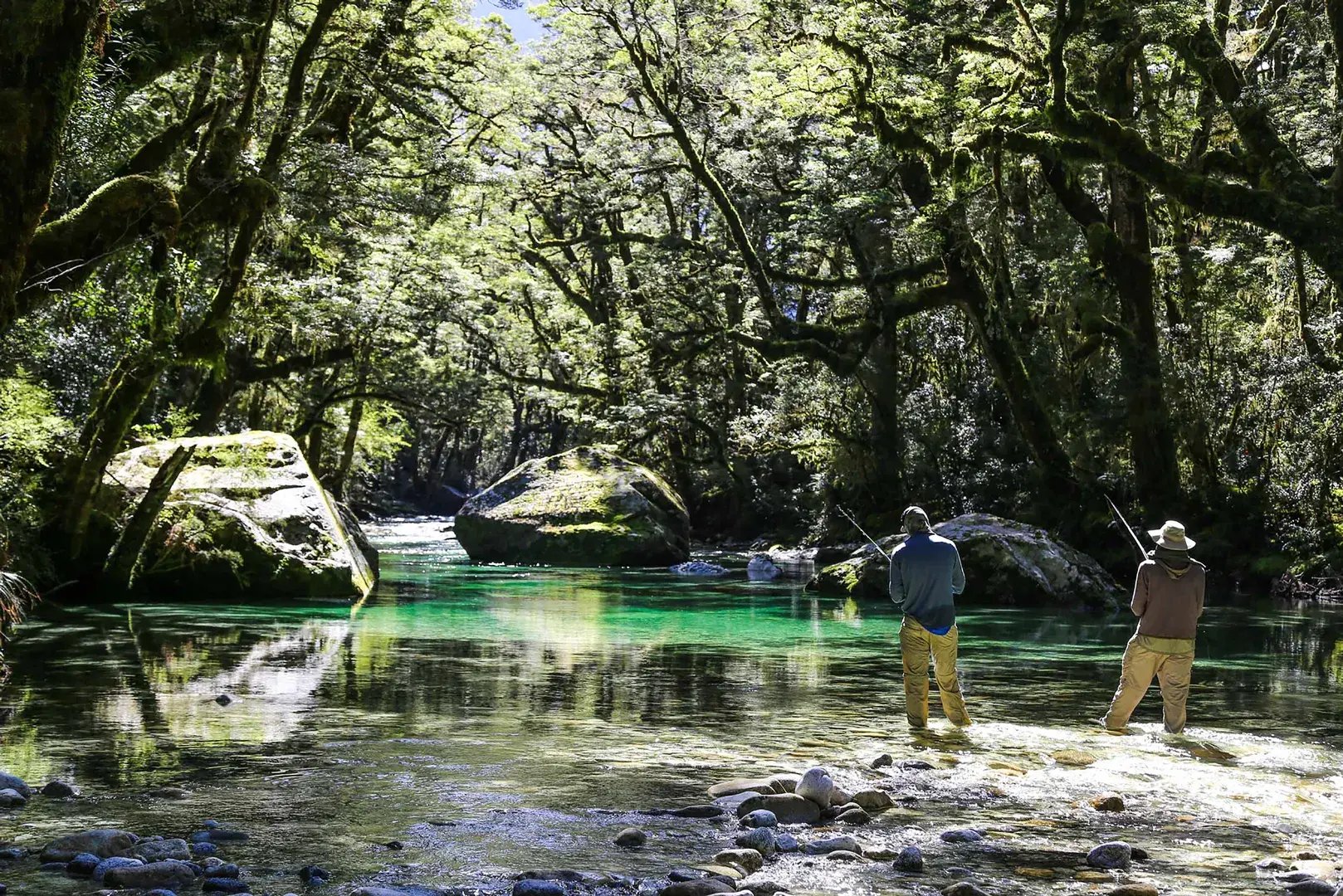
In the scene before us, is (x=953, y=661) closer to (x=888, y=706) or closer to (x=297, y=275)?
(x=888, y=706)

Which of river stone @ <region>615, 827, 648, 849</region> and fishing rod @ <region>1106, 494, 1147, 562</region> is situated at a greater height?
fishing rod @ <region>1106, 494, 1147, 562</region>

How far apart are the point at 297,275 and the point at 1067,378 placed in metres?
15.6

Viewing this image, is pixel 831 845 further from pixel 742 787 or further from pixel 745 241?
pixel 745 241

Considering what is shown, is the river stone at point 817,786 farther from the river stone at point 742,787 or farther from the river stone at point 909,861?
the river stone at point 909,861

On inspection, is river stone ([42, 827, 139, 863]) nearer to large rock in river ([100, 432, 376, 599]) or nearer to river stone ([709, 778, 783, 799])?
river stone ([709, 778, 783, 799])

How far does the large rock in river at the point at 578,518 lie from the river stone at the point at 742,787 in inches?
849

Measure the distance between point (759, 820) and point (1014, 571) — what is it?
15.2m

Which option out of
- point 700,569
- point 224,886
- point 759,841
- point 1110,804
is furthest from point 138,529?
point 1110,804

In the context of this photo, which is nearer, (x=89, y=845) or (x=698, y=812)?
(x=89, y=845)

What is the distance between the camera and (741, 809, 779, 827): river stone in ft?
20.2

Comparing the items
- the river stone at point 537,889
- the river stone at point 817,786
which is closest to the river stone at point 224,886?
the river stone at point 537,889

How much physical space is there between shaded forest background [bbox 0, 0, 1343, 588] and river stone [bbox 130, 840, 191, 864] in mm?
5163

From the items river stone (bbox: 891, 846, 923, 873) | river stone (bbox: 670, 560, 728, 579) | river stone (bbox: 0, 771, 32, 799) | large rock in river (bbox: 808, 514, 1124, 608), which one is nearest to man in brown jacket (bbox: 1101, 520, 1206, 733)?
river stone (bbox: 891, 846, 923, 873)

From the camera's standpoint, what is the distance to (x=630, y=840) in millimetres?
5801
